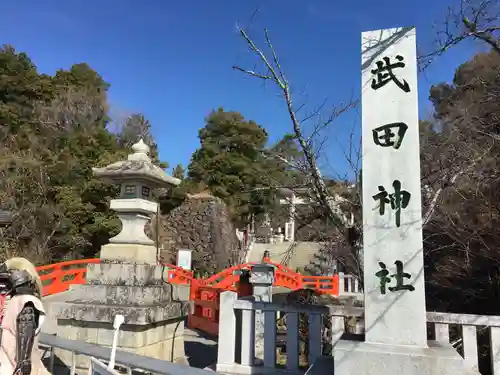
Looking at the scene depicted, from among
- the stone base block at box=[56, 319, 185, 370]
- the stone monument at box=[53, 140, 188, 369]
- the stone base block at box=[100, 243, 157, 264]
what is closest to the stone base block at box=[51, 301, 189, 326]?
the stone monument at box=[53, 140, 188, 369]

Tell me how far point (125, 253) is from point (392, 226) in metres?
3.64

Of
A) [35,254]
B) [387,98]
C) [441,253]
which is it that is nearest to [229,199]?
[35,254]

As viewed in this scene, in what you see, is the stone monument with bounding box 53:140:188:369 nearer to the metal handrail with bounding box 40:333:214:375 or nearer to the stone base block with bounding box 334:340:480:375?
the metal handrail with bounding box 40:333:214:375

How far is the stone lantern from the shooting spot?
5.48 meters

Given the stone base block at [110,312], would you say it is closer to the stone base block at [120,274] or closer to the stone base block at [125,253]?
the stone base block at [120,274]

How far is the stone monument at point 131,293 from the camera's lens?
4.91 metres

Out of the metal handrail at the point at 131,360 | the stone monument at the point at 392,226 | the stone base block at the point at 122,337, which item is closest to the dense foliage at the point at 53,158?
the stone base block at the point at 122,337

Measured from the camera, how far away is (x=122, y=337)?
4832 millimetres

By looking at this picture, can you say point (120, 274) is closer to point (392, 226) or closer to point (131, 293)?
point (131, 293)

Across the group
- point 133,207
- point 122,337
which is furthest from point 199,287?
point 122,337

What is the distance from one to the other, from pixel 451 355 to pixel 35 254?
16.2 metres

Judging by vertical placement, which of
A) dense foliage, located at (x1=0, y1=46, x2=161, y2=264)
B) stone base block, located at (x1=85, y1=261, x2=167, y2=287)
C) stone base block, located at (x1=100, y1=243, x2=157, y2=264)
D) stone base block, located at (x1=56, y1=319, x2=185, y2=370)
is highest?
dense foliage, located at (x1=0, y1=46, x2=161, y2=264)

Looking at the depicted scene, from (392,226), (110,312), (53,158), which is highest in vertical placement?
(53,158)

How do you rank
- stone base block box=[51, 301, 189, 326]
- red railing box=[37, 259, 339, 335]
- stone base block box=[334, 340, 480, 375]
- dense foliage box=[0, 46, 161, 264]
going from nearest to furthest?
A: 1. stone base block box=[334, 340, 480, 375]
2. stone base block box=[51, 301, 189, 326]
3. red railing box=[37, 259, 339, 335]
4. dense foliage box=[0, 46, 161, 264]
